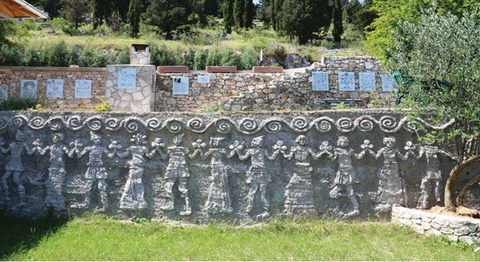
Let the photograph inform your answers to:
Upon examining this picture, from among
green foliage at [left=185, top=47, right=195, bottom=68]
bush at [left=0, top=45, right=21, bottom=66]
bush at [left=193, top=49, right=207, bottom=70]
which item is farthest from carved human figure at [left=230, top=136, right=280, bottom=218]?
bush at [left=0, top=45, right=21, bottom=66]

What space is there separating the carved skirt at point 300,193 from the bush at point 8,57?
14004mm

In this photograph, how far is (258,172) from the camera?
21.0 ft

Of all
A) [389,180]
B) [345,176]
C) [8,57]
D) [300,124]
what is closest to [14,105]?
[300,124]

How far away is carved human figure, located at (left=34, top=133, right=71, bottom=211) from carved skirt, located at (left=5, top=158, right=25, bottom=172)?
469mm

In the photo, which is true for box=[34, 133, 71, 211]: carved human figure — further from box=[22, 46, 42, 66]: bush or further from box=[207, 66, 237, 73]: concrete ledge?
box=[22, 46, 42, 66]: bush

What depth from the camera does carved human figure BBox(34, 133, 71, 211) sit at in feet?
21.9

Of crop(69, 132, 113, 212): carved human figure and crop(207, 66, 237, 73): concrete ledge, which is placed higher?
crop(207, 66, 237, 73): concrete ledge

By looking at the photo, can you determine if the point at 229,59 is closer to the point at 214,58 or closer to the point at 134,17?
the point at 214,58

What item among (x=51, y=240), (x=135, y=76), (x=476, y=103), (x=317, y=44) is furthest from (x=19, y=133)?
(x=317, y=44)

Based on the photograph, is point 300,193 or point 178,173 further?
point 178,173

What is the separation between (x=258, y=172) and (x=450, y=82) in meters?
3.43

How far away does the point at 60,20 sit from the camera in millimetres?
28062

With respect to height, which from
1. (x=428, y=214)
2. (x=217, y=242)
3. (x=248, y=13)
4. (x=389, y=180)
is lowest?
(x=217, y=242)

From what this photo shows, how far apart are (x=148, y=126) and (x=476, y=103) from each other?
5.37 m
